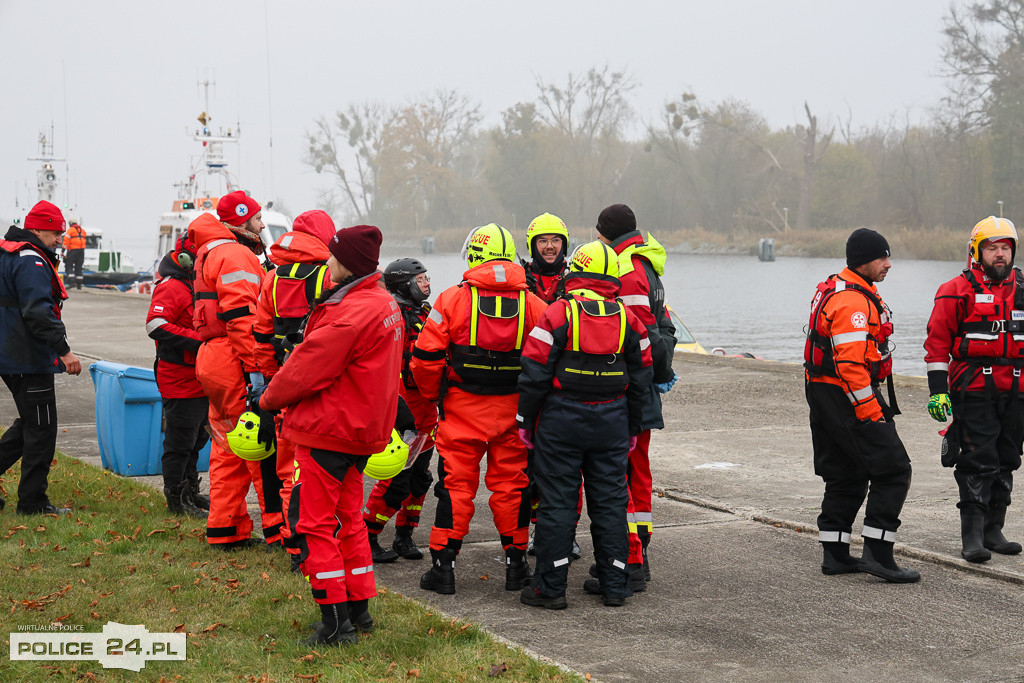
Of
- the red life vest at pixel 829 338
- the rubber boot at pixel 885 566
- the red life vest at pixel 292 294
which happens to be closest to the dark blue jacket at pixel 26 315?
the red life vest at pixel 292 294

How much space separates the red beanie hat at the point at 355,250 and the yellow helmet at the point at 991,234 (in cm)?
384

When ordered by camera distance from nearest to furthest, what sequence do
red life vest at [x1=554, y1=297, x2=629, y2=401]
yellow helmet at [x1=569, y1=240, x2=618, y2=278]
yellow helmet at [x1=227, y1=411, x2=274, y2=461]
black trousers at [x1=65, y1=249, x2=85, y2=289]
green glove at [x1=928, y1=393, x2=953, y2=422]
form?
red life vest at [x1=554, y1=297, x2=629, y2=401] < yellow helmet at [x1=569, y1=240, x2=618, y2=278] < yellow helmet at [x1=227, y1=411, x2=274, y2=461] < green glove at [x1=928, y1=393, x2=953, y2=422] < black trousers at [x1=65, y1=249, x2=85, y2=289]

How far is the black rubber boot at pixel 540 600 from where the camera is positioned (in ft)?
18.7

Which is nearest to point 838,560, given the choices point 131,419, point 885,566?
point 885,566

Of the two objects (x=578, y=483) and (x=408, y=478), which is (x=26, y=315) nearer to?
(x=408, y=478)

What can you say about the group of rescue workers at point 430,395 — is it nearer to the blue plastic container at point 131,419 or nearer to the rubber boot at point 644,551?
the rubber boot at point 644,551

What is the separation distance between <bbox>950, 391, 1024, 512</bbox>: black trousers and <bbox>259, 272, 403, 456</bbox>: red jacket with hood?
380 cm

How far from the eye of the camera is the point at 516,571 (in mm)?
6031

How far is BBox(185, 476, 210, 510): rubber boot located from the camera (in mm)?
7643

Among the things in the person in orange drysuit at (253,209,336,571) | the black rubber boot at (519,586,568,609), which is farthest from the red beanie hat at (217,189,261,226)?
the black rubber boot at (519,586,568,609)

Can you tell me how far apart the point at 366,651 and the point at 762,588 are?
94.6 inches

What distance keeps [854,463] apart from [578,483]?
5.95 ft

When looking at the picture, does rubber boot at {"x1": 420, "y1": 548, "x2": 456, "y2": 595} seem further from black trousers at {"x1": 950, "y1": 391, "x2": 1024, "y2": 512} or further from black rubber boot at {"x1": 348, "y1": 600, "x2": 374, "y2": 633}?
black trousers at {"x1": 950, "y1": 391, "x2": 1024, "y2": 512}

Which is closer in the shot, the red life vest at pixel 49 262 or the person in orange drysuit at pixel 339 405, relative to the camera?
the person in orange drysuit at pixel 339 405
